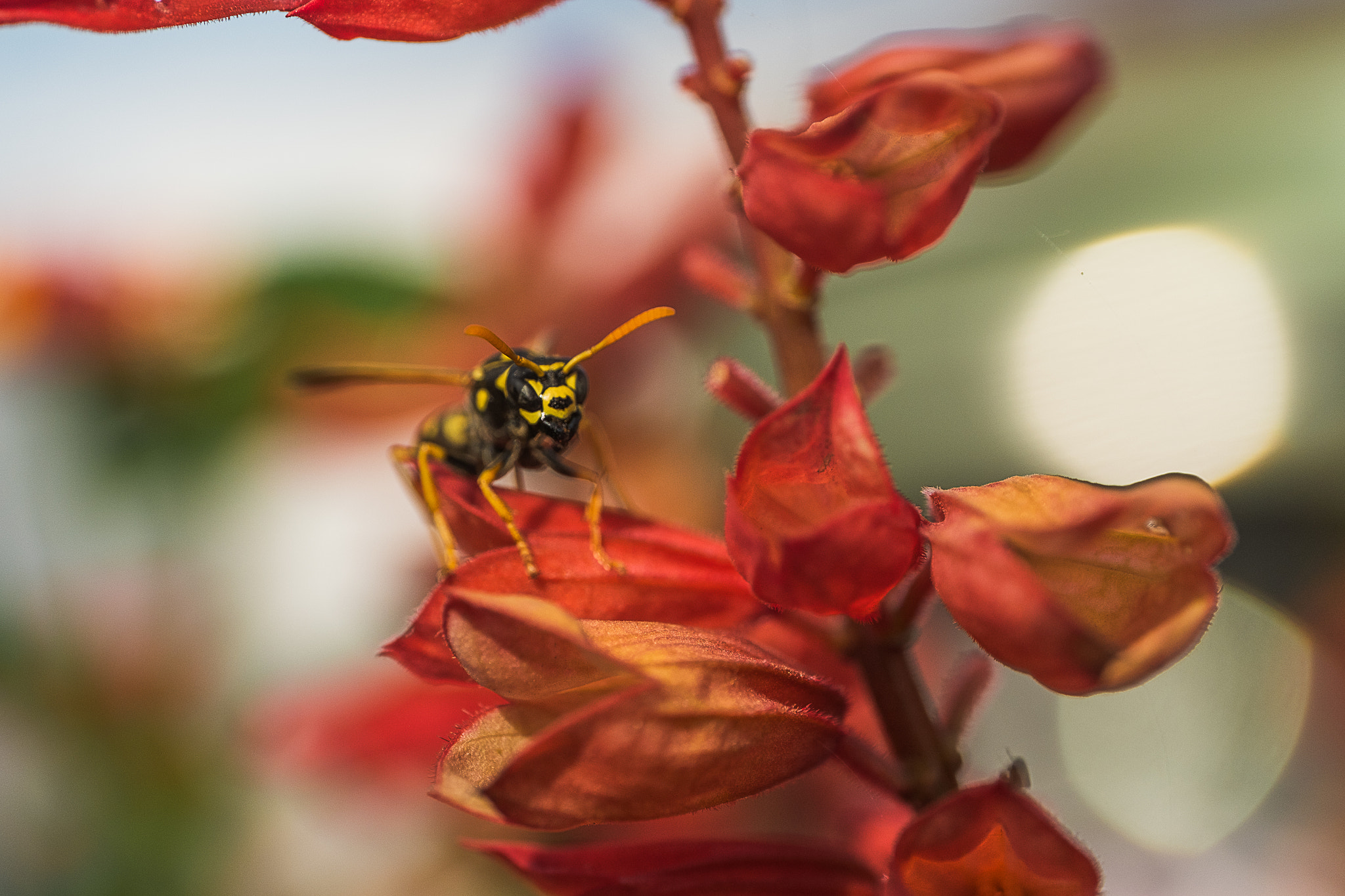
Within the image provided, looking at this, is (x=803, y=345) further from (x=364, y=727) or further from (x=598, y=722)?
(x=364, y=727)

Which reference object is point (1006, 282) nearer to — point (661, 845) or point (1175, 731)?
point (1175, 731)

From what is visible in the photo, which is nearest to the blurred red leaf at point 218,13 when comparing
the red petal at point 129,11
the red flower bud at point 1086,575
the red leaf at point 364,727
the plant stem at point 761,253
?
the red petal at point 129,11

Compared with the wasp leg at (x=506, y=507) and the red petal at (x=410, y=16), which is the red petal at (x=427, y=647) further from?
the red petal at (x=410, y=16)

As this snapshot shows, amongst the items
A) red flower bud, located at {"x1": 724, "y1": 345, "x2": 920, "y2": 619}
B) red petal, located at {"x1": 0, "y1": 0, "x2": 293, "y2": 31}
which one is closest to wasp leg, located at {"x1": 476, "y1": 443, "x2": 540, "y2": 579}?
red flower bud, located at {"x1": 724, "y1": 345, "x2": 920, "y2": 619}

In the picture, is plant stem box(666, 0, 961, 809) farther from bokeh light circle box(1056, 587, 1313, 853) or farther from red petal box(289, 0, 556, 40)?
bokeh light circle box(1056, 587, 1313, 853)

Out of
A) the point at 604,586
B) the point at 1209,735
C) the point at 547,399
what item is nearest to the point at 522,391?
the point at 547,399

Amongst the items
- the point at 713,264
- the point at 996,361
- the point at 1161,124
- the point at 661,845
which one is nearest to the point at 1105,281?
the point at 713,264

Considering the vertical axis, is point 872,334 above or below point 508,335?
below
